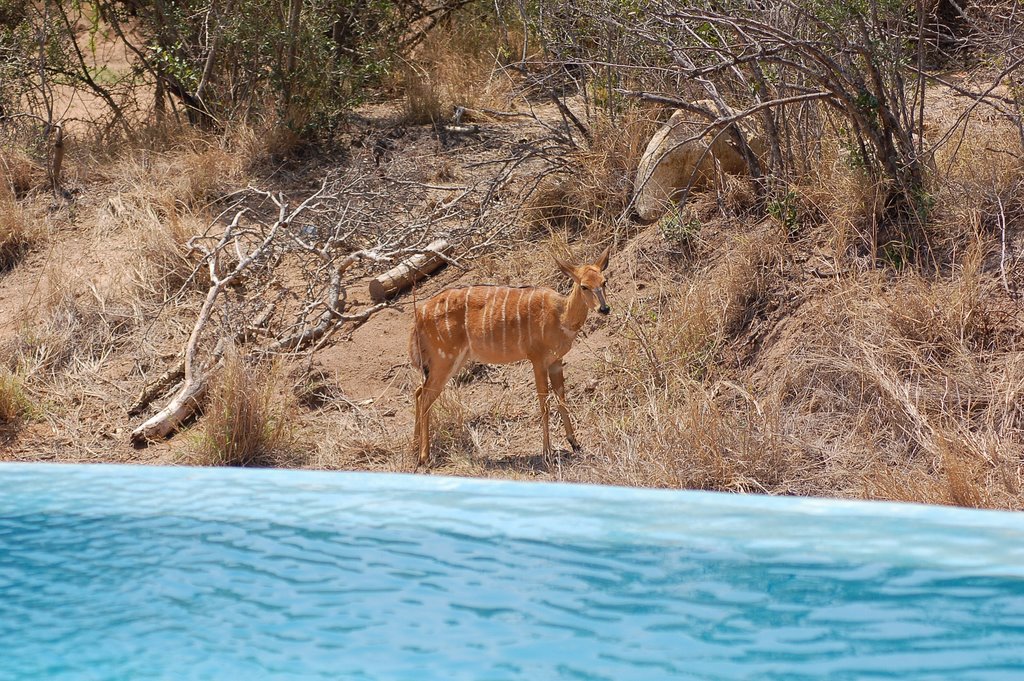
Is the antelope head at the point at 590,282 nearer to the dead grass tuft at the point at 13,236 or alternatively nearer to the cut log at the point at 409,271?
the cut log at the point at 409,271

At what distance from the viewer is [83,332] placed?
10.0 metres

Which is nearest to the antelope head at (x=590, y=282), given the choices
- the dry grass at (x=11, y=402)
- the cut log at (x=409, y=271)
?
the cut log at (x=409, y=271)

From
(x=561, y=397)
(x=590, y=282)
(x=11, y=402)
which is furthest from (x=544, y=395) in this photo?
(x=11, y=402)

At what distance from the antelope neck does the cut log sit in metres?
2.50

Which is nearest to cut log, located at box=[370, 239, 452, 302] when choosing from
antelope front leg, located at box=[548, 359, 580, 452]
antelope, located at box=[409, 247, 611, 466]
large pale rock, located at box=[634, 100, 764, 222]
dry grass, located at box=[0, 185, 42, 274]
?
large pale rock, located at box=[634, 100, 764, 222]

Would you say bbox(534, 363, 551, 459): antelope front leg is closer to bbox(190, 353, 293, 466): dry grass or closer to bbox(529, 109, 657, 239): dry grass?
bbox(190, 353, 293, 466): dry grass

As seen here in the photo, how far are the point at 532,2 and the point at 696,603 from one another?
7899 millimetres

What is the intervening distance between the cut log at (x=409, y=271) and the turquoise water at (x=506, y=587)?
3.98 metres

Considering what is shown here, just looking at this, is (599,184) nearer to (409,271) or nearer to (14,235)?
(409,271)

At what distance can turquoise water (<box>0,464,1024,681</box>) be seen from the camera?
3744 millimetres

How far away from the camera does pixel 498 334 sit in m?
7.70

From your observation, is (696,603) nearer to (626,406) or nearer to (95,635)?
(95,635)

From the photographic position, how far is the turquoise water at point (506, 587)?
12.3 ft

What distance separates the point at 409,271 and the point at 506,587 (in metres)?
5.92
